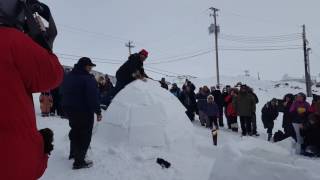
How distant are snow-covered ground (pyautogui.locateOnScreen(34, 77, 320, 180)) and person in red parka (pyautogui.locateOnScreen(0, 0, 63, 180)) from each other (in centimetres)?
349

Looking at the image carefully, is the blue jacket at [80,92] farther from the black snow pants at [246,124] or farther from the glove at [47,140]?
the black snow pants at [246,124]

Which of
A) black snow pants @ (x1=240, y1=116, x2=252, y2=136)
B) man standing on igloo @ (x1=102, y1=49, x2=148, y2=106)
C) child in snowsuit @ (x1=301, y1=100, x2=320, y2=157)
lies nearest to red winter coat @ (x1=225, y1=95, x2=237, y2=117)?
black snow pants @ (x1=240, y1=116, x2=252, y2=136)

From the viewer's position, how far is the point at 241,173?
5168 mm

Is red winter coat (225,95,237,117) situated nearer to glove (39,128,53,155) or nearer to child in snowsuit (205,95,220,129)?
child in snowsuit (205,95,220,129)

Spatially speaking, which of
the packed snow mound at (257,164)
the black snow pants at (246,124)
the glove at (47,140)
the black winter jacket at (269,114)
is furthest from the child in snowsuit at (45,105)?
the glove at (47,140)

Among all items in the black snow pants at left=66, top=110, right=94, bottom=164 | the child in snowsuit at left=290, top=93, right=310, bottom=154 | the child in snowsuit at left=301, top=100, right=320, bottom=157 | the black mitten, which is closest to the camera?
the black snow pants at left=66, top=110, right=94, bottom=164

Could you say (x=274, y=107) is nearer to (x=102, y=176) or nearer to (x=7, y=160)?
(x=102, y=176)

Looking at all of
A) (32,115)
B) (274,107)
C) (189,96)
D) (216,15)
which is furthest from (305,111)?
(216,15)

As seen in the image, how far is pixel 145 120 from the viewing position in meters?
9.14

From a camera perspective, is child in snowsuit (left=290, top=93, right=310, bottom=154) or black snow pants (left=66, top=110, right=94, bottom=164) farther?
child in snowsuit (left=290, top=93, right=310, bottom=154)

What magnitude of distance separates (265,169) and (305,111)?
23.9 feet

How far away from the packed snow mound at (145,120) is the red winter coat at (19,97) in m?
6.62

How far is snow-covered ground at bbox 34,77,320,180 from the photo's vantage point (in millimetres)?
5184

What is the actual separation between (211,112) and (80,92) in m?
8.53
